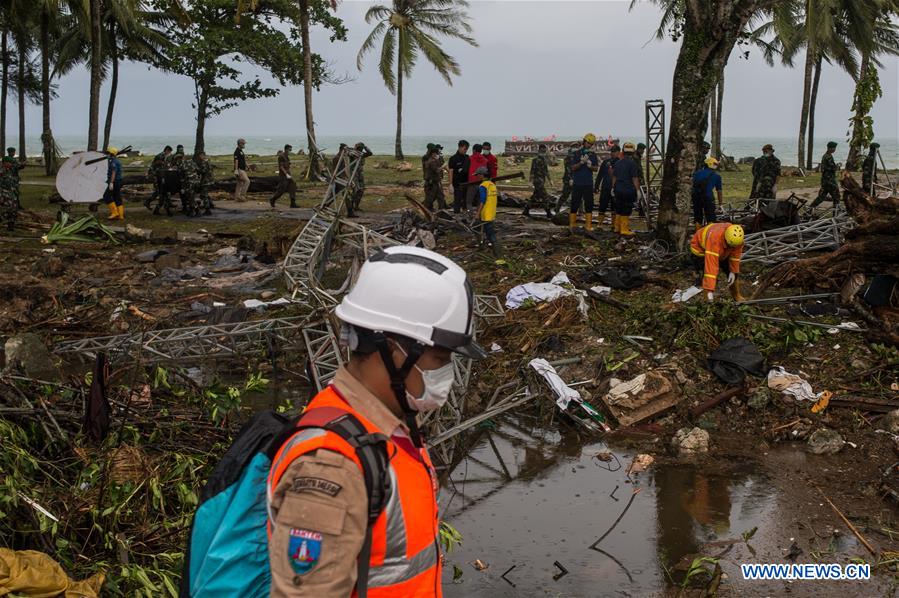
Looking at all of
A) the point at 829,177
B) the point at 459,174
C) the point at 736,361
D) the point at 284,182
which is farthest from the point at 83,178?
the point at 829,177

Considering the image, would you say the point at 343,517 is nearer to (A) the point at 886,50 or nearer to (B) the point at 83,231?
(B) the point at 83,231

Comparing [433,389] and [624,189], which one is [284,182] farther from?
[433,389]

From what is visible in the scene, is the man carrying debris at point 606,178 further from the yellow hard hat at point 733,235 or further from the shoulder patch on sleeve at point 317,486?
the shoulder patch on sleeve at point 317,486

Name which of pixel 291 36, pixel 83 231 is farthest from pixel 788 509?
pixel 291 36

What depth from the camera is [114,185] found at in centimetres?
1875

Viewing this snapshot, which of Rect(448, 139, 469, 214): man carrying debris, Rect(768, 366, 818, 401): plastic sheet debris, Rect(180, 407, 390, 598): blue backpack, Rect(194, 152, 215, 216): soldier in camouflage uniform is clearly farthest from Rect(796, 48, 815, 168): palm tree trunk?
Rect(180, 407, 390, 598): blue backpack

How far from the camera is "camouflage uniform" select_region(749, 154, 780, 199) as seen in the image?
18203 millimetres

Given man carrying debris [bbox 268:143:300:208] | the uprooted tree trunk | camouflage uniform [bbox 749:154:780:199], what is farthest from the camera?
man carrying debris [bbox 268:143:300:208]

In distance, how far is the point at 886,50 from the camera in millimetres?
37281

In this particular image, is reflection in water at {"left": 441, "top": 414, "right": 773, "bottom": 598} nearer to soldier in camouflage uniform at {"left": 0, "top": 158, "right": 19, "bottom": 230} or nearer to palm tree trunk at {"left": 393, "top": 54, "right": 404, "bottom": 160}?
soldier in camouflage uniform at {"left": 0, "top": 158, "right": 19, "bottom": 230}

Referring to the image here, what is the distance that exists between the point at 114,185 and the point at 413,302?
18459mm

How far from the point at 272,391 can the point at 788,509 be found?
5584mm

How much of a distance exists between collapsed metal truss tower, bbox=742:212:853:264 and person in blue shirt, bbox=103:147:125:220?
13569 millimetres

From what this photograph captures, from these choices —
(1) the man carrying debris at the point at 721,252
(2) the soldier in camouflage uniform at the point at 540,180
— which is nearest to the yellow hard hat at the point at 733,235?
(1) the man carrying debris at the point at 721,252
